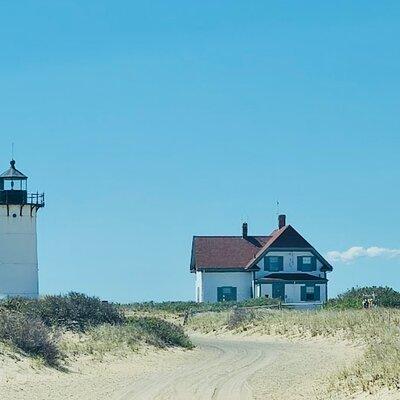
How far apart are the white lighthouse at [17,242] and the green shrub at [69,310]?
34.7ft

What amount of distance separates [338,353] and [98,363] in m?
8.56

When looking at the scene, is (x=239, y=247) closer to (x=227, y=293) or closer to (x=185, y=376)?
(x=227, y=293)

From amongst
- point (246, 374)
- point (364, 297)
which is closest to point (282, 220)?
point (364, 297)

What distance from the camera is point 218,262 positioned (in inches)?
2648

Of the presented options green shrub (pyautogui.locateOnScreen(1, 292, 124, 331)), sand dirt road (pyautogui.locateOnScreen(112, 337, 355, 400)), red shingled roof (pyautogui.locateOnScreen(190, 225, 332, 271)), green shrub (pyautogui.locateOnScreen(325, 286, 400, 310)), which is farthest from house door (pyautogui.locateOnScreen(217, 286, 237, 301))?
sand dirt road (pyautogui.locateOnScreen(112, 337, 355, 400))

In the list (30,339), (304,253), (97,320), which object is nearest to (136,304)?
(304,253)

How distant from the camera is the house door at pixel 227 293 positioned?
220ft

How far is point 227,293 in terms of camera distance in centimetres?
6719

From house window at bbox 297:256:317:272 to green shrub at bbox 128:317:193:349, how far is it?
105ft

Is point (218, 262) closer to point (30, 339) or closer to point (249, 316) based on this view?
point (249, 316)

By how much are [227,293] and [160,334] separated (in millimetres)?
34411

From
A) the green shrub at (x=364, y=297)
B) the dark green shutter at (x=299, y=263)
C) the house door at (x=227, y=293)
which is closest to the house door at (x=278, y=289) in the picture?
the dark green shutter at (x=299, y=263)

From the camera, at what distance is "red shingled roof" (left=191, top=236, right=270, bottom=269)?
67000 millimetres

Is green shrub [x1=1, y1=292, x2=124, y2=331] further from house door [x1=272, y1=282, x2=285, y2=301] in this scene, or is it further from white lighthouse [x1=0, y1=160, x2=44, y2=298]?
house door [x1=272, y1=282, x2=285, y2=301]
